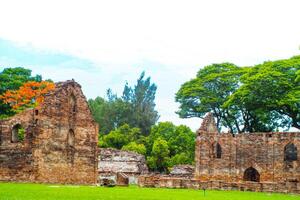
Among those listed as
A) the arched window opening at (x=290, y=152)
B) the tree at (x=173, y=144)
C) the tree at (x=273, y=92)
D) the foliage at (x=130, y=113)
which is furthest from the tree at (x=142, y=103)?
the arched window opening at (x=290, y=152)

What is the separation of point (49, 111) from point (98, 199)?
18550 mm

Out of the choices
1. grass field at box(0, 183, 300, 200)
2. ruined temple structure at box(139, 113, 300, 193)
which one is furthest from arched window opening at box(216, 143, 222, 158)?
grass field at box(0, 183, 300, 200)

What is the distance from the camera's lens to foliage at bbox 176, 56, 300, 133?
54156 mm

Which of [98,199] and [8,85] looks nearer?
[98,199]

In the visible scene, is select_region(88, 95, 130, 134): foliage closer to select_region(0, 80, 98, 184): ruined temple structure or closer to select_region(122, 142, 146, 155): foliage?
select_region(122, 142, 146, 155): foliage

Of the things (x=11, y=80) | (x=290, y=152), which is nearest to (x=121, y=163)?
(x=11, y=80)

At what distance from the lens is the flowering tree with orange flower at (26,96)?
58.8 metres

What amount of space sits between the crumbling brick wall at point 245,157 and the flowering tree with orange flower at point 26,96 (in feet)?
60.5

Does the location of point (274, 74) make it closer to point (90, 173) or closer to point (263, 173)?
point (263, 173)

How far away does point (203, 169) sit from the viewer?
49.8 m

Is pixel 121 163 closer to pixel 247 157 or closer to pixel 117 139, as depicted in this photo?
pixel 247 157

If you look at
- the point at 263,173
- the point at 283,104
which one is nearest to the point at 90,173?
the point at 263,173

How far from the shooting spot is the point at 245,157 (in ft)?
160

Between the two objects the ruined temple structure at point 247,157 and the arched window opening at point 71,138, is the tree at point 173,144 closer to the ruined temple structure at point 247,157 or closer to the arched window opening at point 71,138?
the ruined temple structure at point 247,157
